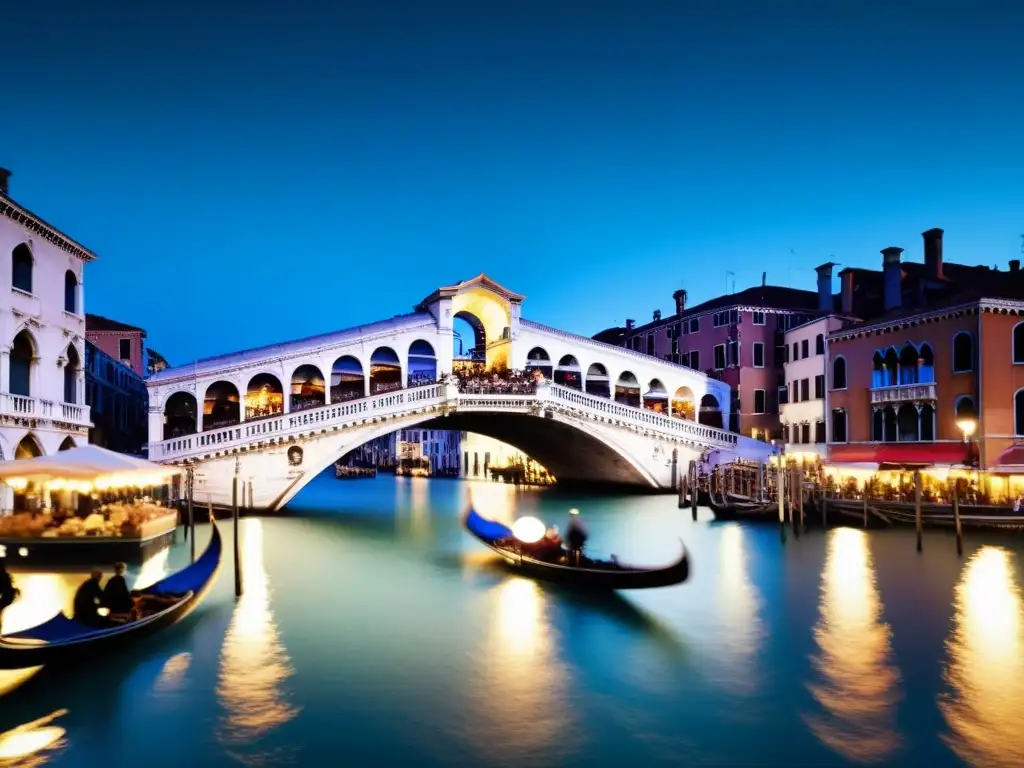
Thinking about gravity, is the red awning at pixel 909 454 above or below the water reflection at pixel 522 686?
above

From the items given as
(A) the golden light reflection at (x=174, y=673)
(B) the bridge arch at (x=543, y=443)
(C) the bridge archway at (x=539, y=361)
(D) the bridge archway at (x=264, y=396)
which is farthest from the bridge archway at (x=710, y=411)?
(A) the golden light reflection at (x=174, y=673)

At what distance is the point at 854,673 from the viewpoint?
7.23m

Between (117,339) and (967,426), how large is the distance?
78.8 ft

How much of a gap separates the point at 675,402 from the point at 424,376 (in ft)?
25.0

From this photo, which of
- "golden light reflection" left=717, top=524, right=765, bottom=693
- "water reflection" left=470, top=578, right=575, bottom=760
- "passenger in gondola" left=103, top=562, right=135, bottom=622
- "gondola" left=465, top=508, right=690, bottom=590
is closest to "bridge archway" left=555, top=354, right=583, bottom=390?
"golden light reflection" left=717, top=524, right=765, bottom=693

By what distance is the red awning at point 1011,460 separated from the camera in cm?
1596

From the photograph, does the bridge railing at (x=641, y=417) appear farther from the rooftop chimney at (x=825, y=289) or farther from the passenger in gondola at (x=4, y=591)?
the passenger in gondola at (x=4, y=591)

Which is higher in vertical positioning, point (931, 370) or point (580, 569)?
point (931, 370)

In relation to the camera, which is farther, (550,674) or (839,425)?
(839,425)

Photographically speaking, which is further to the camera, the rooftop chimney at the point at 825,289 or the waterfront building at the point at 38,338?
the rooftop chimney at the point at 825,289

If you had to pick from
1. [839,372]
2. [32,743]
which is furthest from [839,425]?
[32,743]

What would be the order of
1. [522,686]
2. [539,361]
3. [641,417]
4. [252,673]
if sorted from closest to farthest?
1. [522,686]
2. [252,673]
3. [641,417]
4. [539,361]

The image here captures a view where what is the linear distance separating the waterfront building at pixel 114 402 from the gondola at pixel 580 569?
8931mm

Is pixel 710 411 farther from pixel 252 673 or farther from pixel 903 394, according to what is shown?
pixel 252 673
